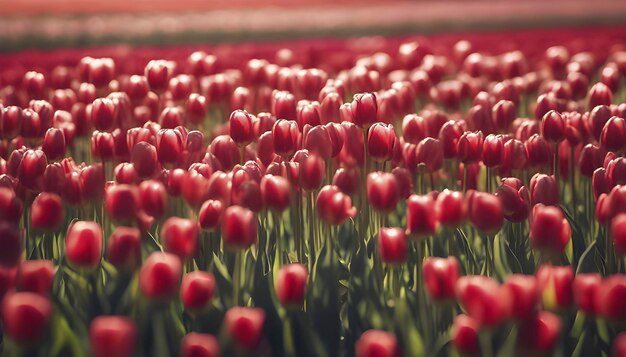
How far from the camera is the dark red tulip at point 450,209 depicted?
2.28 metres

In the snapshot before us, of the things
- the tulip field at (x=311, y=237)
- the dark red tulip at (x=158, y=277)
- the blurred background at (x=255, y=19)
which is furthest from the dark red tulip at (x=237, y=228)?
the blurred background at (x=255, y=19)

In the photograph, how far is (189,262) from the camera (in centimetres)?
249

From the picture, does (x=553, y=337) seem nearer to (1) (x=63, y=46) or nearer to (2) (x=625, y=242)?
(2) (x=625, y=242)

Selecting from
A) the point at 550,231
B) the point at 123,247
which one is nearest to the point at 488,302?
the point at 550,231

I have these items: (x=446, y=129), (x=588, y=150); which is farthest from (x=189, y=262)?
(x=588, y=150)

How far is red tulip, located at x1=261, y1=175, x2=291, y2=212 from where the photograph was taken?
2.32 meters

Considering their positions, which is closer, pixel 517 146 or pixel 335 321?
pixel 335 321

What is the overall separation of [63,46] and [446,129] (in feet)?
51.5

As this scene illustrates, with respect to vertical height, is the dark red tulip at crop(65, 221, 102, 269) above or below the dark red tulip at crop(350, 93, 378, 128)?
below

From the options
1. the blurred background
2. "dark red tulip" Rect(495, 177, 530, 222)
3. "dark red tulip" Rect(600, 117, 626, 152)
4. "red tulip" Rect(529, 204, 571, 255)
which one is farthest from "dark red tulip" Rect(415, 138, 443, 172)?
the blurred background

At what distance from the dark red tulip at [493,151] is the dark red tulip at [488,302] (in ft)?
3.80

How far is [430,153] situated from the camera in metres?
2.81

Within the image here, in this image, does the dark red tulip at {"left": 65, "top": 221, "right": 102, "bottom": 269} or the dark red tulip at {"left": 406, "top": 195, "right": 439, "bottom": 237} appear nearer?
the dark red tulip at {"left": 65, "top": 221, "right": 102, "bottom": 269}

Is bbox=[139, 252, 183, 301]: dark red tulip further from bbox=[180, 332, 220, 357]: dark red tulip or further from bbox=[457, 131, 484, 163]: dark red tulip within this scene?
bbox=[457, 131, 484, 163]: dark red tulip
